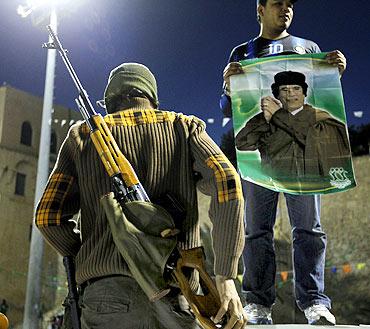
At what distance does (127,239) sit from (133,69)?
0.47 metres

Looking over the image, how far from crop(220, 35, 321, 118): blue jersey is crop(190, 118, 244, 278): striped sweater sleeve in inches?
47.1

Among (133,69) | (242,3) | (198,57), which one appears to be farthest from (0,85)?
(133,69)

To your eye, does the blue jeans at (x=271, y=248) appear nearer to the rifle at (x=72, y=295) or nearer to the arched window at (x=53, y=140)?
the rifle at (x=72, y=295)

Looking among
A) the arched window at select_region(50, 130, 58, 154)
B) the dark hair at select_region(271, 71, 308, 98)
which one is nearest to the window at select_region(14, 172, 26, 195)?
the arched window at select_region(50, 130, 58, 154)

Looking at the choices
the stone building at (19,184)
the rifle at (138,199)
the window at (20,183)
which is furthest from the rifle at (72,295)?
the window at (20,183)

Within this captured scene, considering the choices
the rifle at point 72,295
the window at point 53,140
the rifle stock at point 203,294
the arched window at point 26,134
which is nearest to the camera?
the rifle stock at point 203,294

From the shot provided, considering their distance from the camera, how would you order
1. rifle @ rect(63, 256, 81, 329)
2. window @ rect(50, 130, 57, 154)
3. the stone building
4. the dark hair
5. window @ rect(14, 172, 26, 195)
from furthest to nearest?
window @ rect(14, 172, 26, 195), window @ rect(50, 130, 57, 154), the stone building, the dark hair, rifle @ rect(63, 256, 81, 329)

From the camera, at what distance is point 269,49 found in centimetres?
234

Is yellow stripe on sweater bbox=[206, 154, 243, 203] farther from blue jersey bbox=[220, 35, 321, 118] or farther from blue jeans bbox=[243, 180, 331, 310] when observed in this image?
blue jersey bbox=[220, 35, 321, 118]

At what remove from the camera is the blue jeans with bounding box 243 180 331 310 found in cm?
202

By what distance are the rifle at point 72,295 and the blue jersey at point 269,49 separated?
1.27m

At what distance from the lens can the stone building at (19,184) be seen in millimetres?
9492

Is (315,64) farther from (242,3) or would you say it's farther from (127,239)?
(242,3)

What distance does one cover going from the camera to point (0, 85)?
32.9 feet
